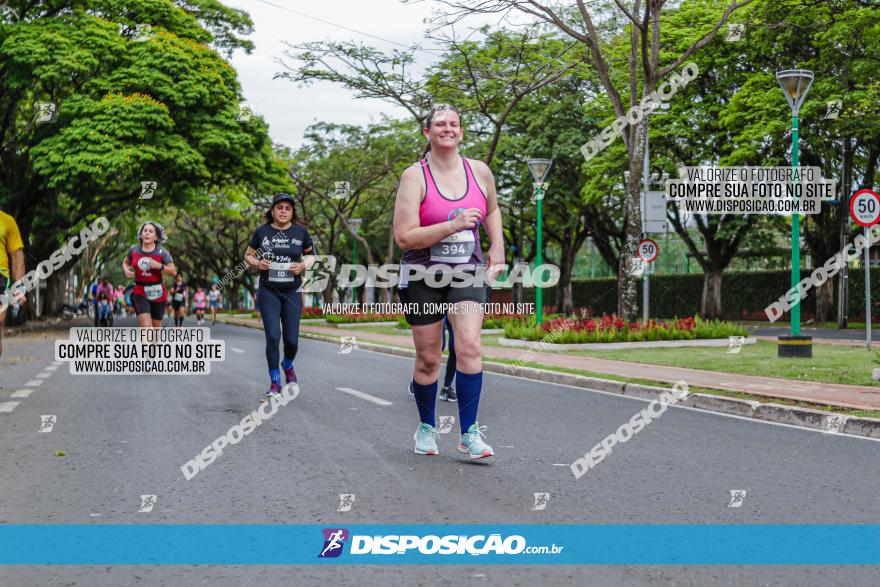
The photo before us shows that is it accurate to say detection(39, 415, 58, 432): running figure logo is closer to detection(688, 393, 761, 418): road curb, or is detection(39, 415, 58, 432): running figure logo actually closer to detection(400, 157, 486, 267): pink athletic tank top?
detection(400, 157, 486, 267): pink athletic tank top

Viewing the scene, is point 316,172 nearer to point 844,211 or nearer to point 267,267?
point 844,211

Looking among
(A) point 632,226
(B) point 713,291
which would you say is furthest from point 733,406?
(B) point 713,291

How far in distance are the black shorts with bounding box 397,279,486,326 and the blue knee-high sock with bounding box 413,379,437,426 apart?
1.70 ft

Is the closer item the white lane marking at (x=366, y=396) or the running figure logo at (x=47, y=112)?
the white lane marking at (x=366, y=396)

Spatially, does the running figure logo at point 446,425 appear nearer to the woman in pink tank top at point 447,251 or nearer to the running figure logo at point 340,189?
the woman in pink tank top at point 447,251

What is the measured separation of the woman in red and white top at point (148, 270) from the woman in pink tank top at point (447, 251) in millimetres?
6235

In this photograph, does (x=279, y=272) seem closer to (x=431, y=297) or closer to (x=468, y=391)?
(x=431, y=297)

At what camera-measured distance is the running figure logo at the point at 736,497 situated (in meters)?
4.90

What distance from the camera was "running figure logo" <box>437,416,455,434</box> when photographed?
736 cm

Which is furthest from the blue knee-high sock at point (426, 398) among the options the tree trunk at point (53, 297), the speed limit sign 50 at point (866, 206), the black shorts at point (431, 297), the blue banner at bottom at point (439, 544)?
the tree trunk at point (53, 297)

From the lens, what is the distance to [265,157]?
3244cm

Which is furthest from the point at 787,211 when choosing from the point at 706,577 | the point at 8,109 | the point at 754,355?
the point at 706,577

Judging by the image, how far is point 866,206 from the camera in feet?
49.4

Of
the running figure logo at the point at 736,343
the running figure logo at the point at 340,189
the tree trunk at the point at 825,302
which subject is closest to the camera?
the running figure logo at the point at 736,343
